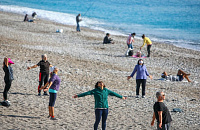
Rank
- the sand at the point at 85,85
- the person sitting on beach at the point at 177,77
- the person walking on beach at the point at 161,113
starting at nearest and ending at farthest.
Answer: the person walking on beach at the point at 161,113 < the sand at the point at 85,85 < the person sitting on beach at the point at 177,77

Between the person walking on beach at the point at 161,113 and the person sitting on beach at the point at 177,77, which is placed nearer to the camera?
the person walking on beach at the point at 161,113

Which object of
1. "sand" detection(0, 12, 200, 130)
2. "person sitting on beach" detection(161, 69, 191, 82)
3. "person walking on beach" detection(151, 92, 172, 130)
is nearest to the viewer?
Result: "person walking on beach" detection(151, 92, 172, 130)

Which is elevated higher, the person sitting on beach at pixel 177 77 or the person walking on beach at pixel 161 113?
the person sitting on beach at pixel 177 77

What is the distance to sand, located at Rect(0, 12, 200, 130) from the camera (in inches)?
372

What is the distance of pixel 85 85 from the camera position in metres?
13.9

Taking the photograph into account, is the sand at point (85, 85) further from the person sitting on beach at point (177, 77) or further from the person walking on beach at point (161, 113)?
the person walking on beach at point (161, 113)

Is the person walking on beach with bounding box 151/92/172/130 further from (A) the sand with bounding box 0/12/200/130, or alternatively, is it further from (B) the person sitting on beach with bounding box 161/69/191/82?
(B) the person sitting on beach with bounding box 161/69/191/82

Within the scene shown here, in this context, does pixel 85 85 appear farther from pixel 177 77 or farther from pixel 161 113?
pixel 161 113

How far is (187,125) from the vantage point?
9773mm

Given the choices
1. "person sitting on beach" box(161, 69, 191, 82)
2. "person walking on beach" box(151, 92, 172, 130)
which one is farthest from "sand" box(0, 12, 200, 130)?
"person walking on beach" box(151, 92, 172, 130)

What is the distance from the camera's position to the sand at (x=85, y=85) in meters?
9.45

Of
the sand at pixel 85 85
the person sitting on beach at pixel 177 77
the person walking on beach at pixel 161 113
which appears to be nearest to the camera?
the person walking on beach at pixel 161 113

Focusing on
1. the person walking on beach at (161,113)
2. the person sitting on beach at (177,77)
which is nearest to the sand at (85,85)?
the person sitting on beach at (177,77)

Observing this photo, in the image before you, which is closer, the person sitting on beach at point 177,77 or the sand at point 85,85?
the sand at point 85,85
